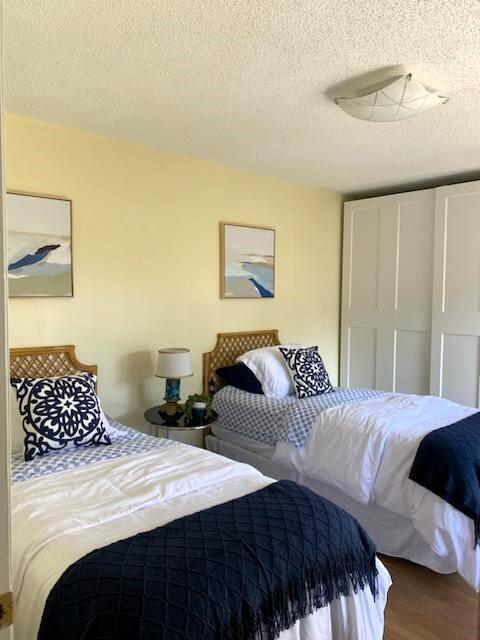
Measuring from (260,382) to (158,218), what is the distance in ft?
4.60

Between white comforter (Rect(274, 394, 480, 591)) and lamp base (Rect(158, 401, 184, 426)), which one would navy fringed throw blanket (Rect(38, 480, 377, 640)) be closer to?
white comforter (Rect(274, 394, 480, 591))

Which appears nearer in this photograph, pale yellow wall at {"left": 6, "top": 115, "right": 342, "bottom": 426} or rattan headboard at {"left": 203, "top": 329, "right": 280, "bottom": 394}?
pale yellow wall at {"left": 6, "top": 115, "right": 342, "bottom": 426}

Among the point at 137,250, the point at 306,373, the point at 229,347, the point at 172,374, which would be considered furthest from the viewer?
the point at 229,347

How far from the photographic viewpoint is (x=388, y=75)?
2148mm

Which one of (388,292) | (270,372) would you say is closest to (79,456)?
(270,372)

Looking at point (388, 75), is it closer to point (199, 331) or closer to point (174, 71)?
point (174, 71)

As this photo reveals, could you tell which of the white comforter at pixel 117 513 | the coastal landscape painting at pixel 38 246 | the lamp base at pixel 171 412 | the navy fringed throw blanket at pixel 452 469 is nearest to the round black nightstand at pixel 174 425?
the lamp base at pixel 171 412

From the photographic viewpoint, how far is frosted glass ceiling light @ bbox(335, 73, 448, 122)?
2152 millimetres

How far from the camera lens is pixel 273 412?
10.4 feet

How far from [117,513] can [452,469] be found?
1565mm

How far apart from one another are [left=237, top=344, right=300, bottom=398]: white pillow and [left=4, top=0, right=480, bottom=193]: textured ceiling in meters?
1.52

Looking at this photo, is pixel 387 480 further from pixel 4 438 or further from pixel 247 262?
pixel 4 438

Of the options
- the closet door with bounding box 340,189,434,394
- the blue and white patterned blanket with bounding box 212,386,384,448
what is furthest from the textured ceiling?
the blue and white patterned blanket with bounding box 212,386,384,448

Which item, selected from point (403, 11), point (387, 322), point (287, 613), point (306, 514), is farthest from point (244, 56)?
point (387, 322)
